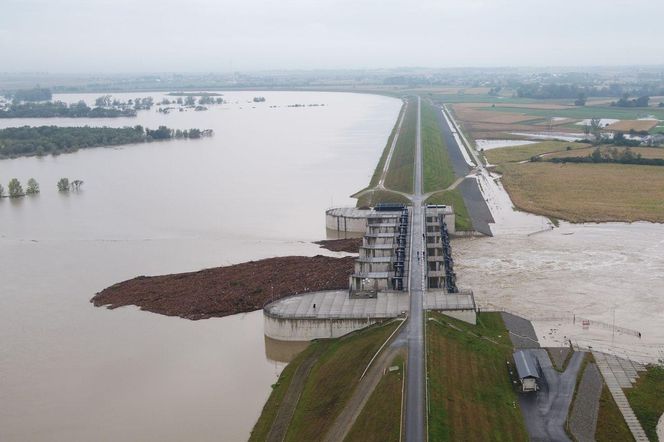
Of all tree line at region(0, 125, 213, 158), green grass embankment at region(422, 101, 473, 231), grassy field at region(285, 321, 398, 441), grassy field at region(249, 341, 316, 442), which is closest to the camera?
grassy field at region(285, 321, 398, 441)

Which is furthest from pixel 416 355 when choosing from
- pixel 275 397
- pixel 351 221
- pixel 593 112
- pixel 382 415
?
pixel 593 112

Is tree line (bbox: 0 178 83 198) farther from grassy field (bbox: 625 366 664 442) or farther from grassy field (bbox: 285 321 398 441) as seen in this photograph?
grassy field (bbox: 625 366 664 442)

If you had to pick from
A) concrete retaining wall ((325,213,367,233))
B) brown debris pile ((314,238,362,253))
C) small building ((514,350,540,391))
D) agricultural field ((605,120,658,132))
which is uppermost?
agricultural field ((605,120,658,132))

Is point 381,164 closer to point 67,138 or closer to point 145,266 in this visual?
point 145,266

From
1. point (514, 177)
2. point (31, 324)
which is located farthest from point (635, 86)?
point (31, 324)

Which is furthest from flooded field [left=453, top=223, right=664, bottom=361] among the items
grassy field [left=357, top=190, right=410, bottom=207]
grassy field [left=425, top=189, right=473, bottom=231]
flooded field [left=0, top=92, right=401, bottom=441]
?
flooded field [left=0, top=92, right=401, bottom=441]

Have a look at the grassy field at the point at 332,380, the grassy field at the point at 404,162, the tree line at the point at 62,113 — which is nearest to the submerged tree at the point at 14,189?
the grassy field at the point at 404,162

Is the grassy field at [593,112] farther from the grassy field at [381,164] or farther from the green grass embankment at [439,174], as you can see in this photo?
the grassy field at [381,164]

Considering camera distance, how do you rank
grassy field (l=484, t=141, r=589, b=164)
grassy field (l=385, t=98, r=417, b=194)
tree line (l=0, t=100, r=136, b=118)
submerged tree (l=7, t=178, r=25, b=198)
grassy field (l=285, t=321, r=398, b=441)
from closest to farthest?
grassy field (l=285, t=321, r=398, b=441), grassy field (l=385, t=98, r=417, b=194), submerged tree (l=7, t=178, r=25, b=198), grassy field (l=484, t=141, r=589, b=164), tree line (l=0, t=100, r=136, b=118)
